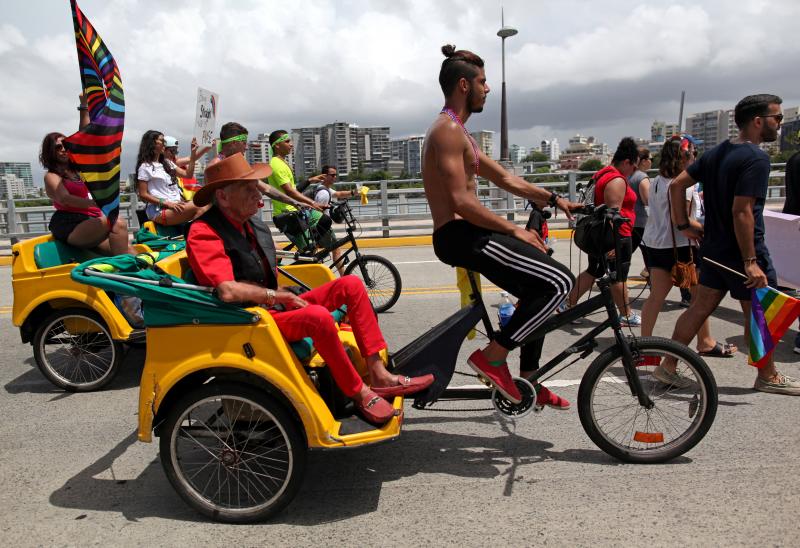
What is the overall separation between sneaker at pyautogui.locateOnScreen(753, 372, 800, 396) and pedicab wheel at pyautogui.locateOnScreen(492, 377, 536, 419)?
2040 mm

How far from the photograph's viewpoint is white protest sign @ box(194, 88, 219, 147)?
28.9 feet

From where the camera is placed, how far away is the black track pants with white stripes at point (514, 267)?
10.3 ft

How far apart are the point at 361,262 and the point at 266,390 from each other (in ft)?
13.1

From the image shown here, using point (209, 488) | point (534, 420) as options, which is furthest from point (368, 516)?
point (534, 420)

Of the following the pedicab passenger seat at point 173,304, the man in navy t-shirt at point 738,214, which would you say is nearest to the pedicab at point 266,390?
the pedicab passenger seat at point 173,304

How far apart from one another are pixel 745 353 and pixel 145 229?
5520 mm

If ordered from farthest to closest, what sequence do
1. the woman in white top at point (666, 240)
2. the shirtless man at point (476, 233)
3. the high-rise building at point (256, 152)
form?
the high-rise building at point (256, 152), the woman in white top at point (666, 240), the shirtless man at point (476, 233)

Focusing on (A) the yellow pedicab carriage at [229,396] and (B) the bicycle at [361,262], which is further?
(B) the bicycle at [361,262]

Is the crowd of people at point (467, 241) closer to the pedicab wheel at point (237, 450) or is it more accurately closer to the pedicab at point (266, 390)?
the pedicab at point (266, 390)

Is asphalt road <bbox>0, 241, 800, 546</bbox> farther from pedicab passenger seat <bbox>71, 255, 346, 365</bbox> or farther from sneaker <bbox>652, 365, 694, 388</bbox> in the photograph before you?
pedicab passenger seat <bbox>71, 255, 346, 365</bbox>

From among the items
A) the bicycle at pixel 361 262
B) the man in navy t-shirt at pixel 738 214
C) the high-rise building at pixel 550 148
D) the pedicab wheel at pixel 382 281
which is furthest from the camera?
the high-rise building at pixel 550 148

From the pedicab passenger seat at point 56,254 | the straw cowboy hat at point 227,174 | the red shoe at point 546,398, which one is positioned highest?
the straw cowboy hat at point 227,174

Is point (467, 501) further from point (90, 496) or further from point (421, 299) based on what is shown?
point (421, 299)

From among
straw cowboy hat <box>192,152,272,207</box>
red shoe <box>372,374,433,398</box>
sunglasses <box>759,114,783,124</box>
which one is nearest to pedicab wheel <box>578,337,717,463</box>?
red shoe <box>372,374,433,398</box>
